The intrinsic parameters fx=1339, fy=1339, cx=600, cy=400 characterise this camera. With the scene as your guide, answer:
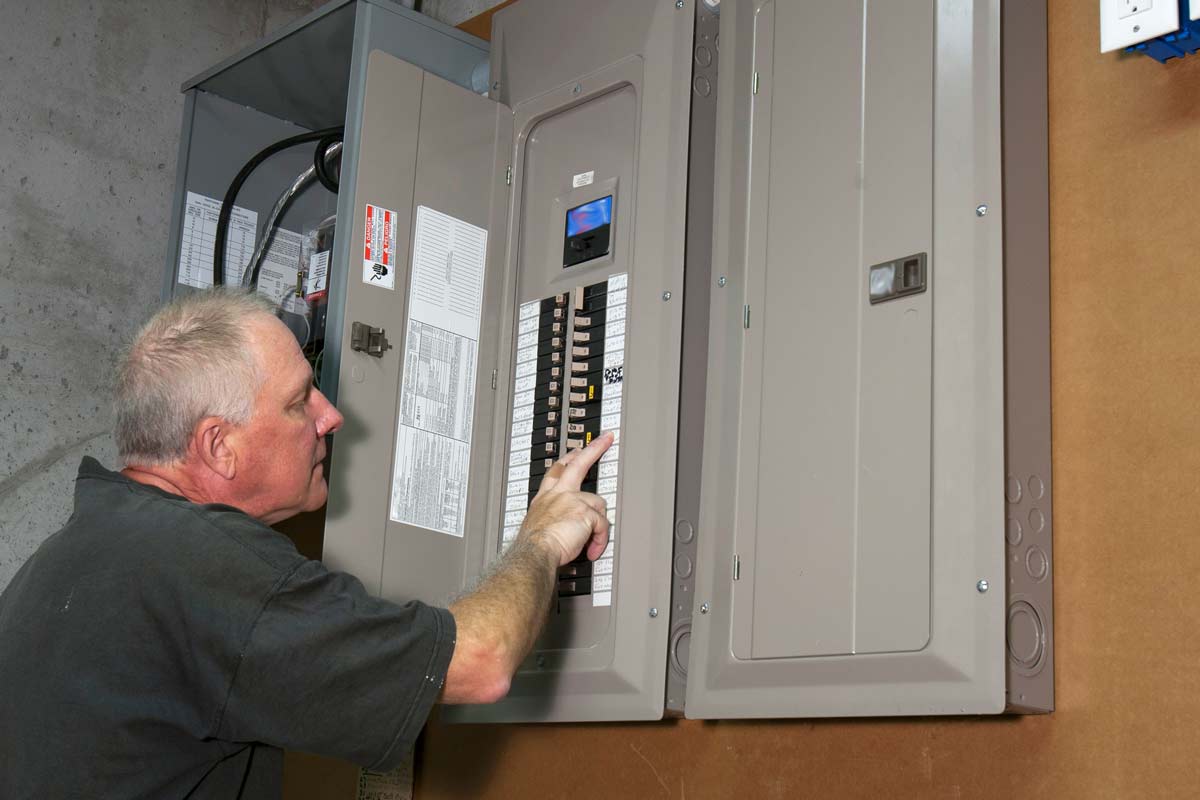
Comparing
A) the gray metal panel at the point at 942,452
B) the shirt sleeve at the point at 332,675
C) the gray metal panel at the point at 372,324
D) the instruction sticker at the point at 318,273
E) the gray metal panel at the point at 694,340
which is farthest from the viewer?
the instruction sticker at the point at 318,273

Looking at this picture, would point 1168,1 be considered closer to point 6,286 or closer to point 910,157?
point 910,157

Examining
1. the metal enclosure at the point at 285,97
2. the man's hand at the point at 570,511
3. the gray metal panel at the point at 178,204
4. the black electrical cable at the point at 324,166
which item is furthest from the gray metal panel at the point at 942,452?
the gray metal panel at the point at 178,204

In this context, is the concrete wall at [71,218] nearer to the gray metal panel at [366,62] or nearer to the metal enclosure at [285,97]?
the metal enclosure at [285,97]

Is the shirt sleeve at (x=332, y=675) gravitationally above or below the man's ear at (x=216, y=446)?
below

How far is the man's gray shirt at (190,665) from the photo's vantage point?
1346 mm

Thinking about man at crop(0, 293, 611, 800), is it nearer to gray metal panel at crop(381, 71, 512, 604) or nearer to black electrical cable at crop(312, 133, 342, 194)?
gray metal panel at crop(381, 71, 512, 604)

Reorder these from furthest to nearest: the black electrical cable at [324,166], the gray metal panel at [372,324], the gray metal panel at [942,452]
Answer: the black electrical cable at [324,166] < the gray metal panel at [372,324] < the gray metal panel at [942,452]

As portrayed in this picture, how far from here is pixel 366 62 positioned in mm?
2098

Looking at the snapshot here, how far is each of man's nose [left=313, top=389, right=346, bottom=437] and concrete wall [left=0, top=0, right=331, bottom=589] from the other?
1.20 m

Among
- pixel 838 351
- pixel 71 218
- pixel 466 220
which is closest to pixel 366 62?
pixel 466 220

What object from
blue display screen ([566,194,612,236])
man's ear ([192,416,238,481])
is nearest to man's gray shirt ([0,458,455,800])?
man's ear ([192,416,238,481])

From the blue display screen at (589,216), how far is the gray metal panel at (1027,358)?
25.2 inches

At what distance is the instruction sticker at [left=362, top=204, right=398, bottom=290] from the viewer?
6.72 ft

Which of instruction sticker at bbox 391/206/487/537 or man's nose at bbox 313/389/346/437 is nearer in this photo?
man's nose at bbox 313/389/346/437
